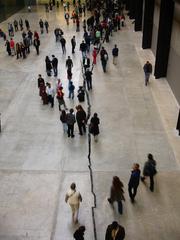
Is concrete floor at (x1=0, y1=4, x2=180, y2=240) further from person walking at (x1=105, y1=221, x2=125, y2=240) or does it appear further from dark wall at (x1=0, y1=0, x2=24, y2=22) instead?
dark wall at (x1=0, y1=0, x2=24, y2=22)

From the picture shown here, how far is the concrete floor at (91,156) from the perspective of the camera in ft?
25.8

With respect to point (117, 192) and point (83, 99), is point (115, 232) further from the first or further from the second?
point (83, 99)

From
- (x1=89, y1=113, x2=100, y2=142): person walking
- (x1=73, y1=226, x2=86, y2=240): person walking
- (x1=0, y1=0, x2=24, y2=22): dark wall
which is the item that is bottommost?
(x1=0, y1=0, x2=24, y2=22): dark wall

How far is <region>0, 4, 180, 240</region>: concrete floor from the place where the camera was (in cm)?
787

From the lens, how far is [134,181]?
8.02 metres

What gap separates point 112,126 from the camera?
12.4 m

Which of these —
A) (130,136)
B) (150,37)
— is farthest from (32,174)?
(150,37)

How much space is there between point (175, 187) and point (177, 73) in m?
7.22

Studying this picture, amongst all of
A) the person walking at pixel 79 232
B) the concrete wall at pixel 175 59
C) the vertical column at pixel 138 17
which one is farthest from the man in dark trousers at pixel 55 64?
the vertical column at pixel 138 17

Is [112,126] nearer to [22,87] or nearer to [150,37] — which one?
[22,87]

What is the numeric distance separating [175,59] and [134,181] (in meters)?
9.02

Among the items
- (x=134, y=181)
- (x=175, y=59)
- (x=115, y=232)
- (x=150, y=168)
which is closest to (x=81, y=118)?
(x=150, y=168)

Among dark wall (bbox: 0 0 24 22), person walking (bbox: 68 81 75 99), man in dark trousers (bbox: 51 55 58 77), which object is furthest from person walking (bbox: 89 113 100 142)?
dark wall (bbox: 0 0 24 22)

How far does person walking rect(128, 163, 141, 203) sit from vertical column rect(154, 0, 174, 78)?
392 inches
